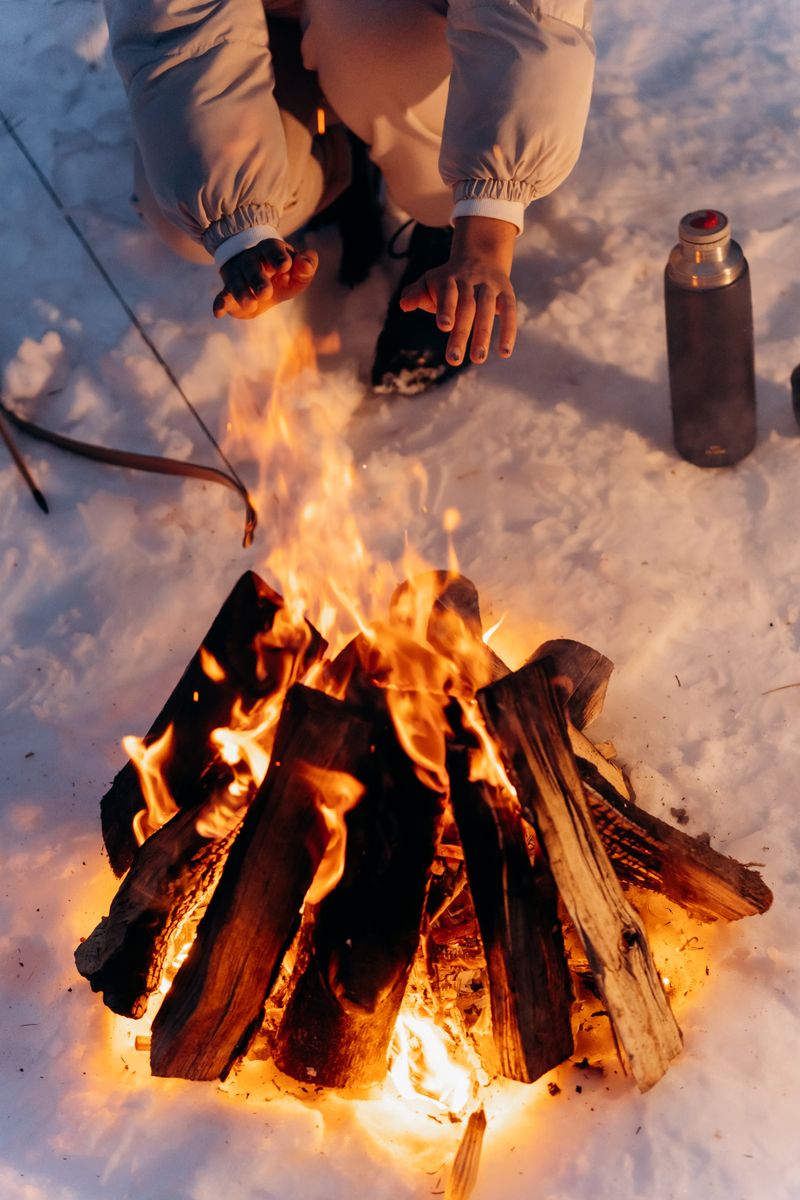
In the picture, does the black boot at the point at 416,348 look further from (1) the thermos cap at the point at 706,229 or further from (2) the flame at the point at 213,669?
(2) the flame at the point at 213,669

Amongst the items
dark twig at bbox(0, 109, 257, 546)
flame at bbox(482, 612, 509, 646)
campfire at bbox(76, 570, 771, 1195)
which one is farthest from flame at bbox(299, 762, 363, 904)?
dark twig at bbox(0, 109, 257, 546)

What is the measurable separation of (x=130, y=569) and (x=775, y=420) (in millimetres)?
1710

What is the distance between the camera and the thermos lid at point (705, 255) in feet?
7.72

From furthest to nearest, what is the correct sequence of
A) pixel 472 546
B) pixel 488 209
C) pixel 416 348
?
1. pixel 416 348
2. pixel 472 546
3. pixel 488 209

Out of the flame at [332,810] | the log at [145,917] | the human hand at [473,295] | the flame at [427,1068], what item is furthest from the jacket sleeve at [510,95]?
the flame at [427,1068]

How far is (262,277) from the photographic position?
2.32 m

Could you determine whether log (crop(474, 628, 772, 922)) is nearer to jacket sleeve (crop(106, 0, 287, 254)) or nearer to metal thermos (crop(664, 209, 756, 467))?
metal thermos (crop(664, 209, 756, 467))

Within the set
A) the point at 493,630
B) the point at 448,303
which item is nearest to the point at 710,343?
the point at 448,303

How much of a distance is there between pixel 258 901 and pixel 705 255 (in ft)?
5.48

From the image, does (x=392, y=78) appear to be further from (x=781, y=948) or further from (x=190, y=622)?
(x=781, y=948)

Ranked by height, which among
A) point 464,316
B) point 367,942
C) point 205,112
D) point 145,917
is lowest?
point 145,917

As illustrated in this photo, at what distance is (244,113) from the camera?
8.03ft

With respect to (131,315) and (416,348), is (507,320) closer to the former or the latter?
(416,348)

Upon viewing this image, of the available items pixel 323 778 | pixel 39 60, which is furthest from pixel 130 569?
pixel 39 60
